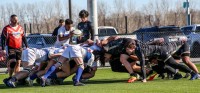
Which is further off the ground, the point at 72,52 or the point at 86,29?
the point at 86,29

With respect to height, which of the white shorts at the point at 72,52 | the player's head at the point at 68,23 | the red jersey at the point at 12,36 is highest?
the player's head at the point at 68,23

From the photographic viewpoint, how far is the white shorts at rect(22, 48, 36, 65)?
1288 cm

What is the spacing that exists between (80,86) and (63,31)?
159 cm

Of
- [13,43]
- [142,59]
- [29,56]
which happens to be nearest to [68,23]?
[29,56]

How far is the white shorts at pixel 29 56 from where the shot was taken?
1288 centimetres

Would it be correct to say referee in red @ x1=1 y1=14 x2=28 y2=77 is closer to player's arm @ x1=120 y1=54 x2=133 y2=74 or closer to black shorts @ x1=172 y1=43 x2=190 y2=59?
player's arm @ x1=120 y1=54 x2=133 y2=74

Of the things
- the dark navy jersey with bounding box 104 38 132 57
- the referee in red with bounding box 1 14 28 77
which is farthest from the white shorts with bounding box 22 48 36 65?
the dark navy jersey with bounding box 104 38 132 57

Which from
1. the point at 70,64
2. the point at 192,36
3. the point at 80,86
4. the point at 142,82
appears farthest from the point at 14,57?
the point at 192,36

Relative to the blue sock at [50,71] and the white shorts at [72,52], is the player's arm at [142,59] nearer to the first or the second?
the white shorts at [72,52]

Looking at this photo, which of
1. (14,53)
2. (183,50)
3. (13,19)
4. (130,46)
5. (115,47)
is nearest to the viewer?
(130,46)

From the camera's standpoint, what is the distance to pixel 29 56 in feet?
42.2

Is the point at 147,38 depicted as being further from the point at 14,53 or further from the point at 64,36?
the point at 64,36

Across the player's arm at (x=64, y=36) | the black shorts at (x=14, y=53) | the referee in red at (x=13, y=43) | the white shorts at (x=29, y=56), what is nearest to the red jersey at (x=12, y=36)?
the referee in red at (x=13, y=43)

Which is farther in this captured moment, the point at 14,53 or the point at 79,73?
the point at 14,53
